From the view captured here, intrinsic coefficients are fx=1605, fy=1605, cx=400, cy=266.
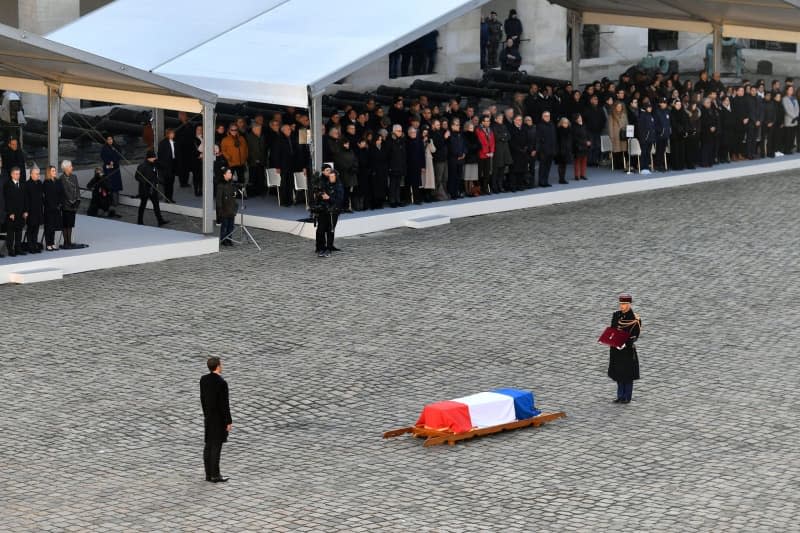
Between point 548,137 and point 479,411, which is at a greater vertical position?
point 548,137

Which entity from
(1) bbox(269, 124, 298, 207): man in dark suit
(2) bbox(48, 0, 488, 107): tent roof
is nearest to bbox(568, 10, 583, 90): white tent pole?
(2) bbox(48, 0, 488, 107): tent roof

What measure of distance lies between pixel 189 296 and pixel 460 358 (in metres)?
4.63

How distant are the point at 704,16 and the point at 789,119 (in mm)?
2831

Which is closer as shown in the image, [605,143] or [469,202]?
[469,202]

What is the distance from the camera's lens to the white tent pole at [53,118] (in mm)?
26469

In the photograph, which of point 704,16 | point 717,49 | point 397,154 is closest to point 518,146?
point 397,154

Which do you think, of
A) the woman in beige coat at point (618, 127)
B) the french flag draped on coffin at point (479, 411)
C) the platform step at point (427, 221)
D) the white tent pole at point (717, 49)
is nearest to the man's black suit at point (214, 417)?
the french flag draped on coffin at point (479, 411)

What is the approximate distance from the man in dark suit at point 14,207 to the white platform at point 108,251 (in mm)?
328

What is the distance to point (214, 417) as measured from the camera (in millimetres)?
13938

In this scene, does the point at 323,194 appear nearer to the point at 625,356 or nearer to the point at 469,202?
the point at 469,202

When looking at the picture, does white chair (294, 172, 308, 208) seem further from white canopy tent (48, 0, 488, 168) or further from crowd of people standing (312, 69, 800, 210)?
white canopy tent (48, 0, 488, 168)

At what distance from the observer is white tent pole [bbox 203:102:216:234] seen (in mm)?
24453

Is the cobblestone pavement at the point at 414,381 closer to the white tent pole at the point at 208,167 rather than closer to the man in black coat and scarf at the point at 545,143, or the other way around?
the white tent pole at the point at 208,167

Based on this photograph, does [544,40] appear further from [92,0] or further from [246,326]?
[246,326]
